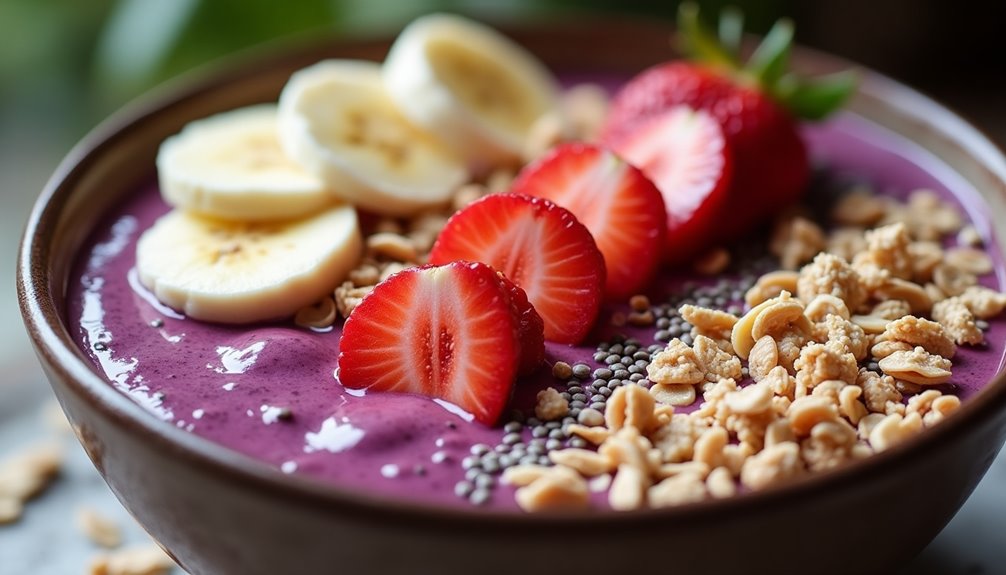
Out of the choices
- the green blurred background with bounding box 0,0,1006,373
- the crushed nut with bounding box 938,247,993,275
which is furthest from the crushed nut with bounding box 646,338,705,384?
the green blurred background with bounding box 0,0,1006,373

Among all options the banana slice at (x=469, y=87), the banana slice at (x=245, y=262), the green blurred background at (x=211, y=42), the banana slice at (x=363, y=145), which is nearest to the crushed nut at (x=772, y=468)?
the banana slice at (x=245, y=262)

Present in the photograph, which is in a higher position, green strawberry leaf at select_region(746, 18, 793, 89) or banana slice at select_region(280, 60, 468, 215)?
green strawberry leaf at select_region(746, 18, 793, 89)

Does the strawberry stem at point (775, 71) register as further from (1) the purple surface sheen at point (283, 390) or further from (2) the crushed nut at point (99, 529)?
(2) the crushed nut at point (99, 529)

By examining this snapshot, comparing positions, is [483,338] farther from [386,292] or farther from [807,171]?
[807,171]

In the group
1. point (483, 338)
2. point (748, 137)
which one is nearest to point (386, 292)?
point (483, 338)

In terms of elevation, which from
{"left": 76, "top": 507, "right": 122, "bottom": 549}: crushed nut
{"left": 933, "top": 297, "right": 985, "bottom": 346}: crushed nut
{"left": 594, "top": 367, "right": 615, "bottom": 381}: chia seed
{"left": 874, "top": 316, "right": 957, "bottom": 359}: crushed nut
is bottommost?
{"left": 76, "top": 507, "right": 122, "bottom": 549}: crushed nut

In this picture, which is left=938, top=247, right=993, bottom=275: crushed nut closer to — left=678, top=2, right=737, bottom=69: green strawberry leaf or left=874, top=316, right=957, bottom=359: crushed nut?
left=874, top=316, right=957, bottom=359: crushed nut

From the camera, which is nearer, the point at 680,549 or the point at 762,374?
the point at 680,549
